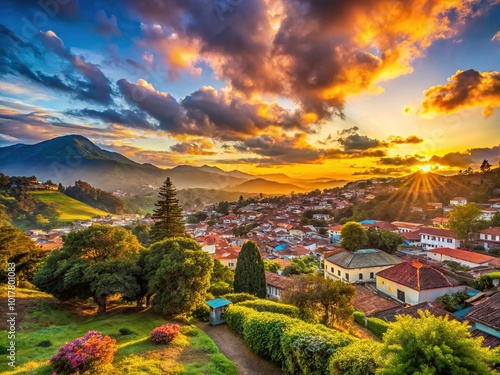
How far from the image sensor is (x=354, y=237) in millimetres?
33469

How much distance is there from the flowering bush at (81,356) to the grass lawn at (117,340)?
0.59 m

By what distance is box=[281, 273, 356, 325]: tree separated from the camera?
1518 centimetres

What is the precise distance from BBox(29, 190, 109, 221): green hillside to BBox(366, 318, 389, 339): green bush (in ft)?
275

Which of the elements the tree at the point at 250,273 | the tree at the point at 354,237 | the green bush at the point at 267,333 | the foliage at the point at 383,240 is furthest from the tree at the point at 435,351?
the foliage at the point at 383,240

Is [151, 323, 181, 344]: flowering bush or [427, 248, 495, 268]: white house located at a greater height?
[151, 323, 181, 344]: flowering bush

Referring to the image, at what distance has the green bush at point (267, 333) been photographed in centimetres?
1112

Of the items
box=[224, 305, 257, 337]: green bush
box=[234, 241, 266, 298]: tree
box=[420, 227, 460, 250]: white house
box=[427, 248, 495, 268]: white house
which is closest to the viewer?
box=[224, 305, 257, 337]: green bush

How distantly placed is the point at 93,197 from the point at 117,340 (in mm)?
111661

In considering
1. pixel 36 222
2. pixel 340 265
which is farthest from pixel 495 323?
pixel 36 222

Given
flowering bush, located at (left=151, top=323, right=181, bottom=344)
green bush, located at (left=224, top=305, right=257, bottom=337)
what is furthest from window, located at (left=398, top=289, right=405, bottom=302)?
flowering bush, located at (left=151, top=323, right=181, bottom=344)

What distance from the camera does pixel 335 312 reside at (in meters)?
15.5

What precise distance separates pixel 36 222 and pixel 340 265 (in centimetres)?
7662

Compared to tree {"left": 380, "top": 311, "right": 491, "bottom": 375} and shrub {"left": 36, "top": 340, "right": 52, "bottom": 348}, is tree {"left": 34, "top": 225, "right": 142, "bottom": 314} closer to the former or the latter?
shrub {"left": 36, "top": 340, "right": 52, "bottom": 348}

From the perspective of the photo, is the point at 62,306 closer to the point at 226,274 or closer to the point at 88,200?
the point at 226,274
